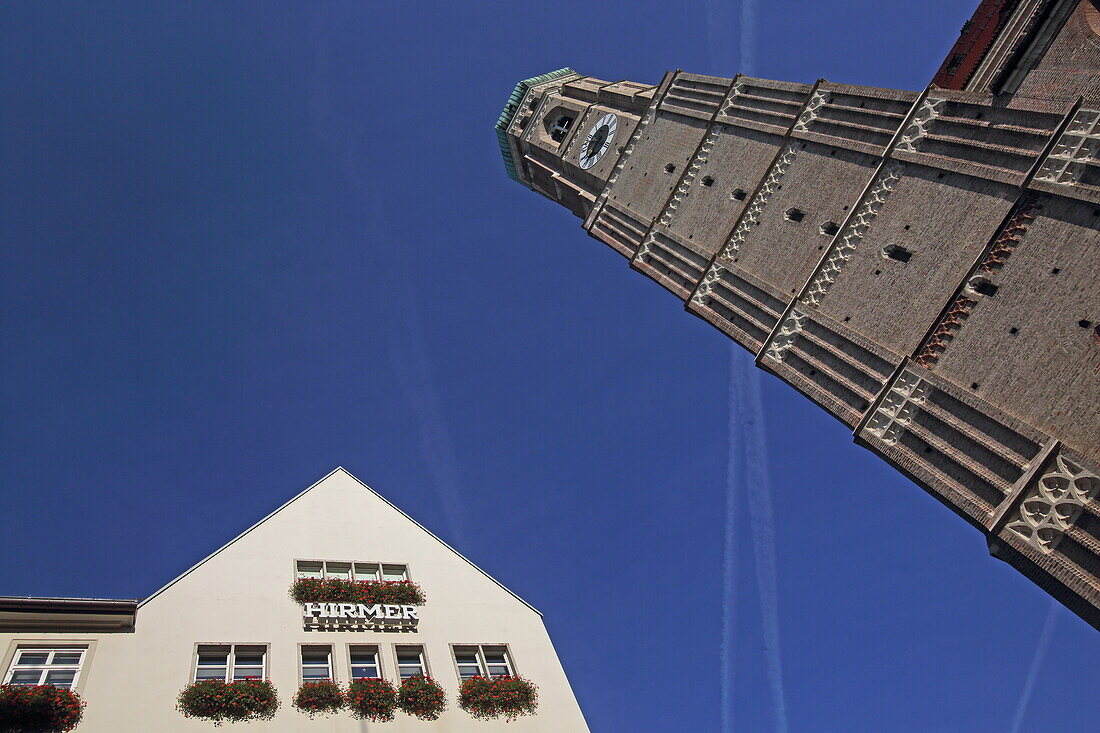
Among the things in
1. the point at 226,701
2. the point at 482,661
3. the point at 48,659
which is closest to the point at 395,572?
the point at 482,661

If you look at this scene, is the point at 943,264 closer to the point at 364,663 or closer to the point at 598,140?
the point at 364,663

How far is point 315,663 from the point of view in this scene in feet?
69.1

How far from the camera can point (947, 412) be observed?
22781 millimetres

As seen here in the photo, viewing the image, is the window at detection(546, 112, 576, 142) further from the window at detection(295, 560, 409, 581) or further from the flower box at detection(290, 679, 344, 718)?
the flower box at detection(290, 679, 344, 718)

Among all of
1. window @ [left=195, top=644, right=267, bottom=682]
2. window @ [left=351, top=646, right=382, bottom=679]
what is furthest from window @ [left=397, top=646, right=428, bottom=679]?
window @ [left=195, top=644, right=267, bottom=682]

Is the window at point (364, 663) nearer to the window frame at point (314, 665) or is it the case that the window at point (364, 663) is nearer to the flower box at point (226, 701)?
the window frame at point (314, 665)

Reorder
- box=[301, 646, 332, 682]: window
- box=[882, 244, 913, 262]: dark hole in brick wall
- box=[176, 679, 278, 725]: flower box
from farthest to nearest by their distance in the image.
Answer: box=[882, 244, 913, 262]: dark hole in brick wall
box=[301, 646, 332, 682]: window
box=[176, 679, 278, 725]: flower box

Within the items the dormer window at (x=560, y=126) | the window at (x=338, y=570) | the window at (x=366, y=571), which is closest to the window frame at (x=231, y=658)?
the window at (x=338, y=570)

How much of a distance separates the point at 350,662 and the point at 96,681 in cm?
552

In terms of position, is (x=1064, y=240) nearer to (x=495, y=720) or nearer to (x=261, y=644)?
(x=495, y=720)

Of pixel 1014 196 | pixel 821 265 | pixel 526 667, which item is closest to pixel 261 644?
pixel 526 667

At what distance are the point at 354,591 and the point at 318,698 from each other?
4012 mm

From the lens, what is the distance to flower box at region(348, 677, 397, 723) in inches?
773

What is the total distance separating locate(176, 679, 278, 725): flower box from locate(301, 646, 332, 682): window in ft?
4.84
